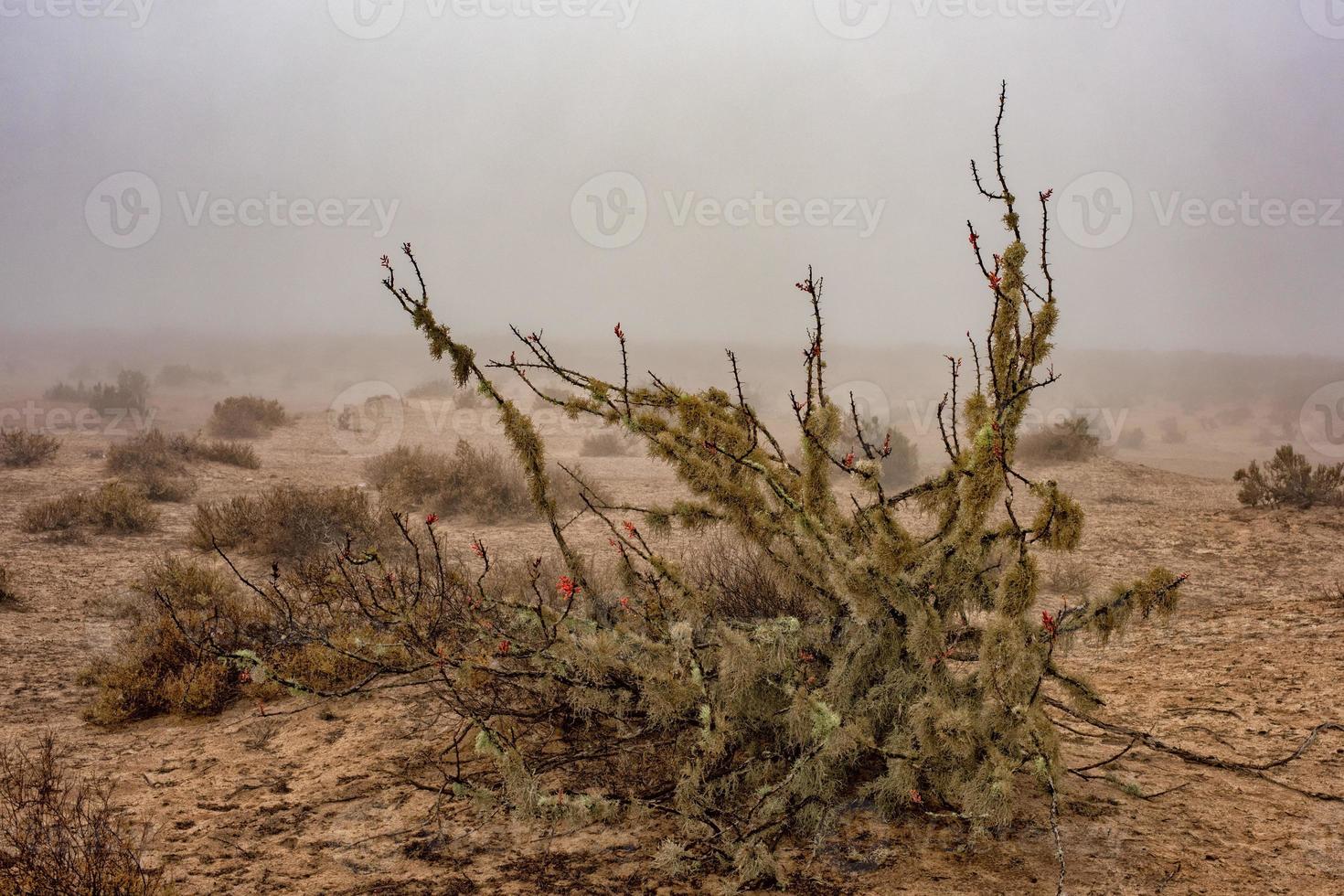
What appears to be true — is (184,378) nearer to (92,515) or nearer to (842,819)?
(92,515)

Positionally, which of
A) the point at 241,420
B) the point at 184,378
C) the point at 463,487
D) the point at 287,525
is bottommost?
the point at 287,525

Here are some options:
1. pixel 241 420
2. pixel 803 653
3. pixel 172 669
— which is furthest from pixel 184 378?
pixel 803 653

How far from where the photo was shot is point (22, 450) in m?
12.0

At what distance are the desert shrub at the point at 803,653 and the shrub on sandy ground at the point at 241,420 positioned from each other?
16646 millimetres

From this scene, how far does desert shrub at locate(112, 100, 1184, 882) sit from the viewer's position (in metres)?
2.20

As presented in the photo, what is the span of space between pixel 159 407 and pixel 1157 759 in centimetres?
3229

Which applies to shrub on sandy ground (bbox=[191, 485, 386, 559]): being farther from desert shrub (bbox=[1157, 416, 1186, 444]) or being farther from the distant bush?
the distant bush

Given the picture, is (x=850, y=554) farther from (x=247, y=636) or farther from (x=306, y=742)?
(x=247, y=636)

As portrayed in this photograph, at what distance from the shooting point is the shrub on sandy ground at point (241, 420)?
56.8 ft

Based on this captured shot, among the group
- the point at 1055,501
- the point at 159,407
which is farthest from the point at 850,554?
the point at 159,407

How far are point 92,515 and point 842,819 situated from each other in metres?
8.84

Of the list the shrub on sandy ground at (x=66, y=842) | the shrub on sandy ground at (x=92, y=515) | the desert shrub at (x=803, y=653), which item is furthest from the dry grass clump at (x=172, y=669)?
the shrub on sandy ground at (x=92, y=515)

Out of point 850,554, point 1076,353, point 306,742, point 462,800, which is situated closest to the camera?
point 850,554

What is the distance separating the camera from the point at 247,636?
14.0 feet
